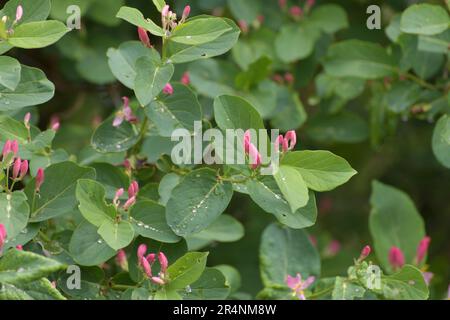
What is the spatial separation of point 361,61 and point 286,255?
51cm

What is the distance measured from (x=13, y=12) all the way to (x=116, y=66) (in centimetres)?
18

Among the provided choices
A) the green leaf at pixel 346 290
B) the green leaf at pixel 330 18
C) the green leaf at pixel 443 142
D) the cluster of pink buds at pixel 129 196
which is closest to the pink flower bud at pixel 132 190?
the cluster of pink buds at pixel 129 196

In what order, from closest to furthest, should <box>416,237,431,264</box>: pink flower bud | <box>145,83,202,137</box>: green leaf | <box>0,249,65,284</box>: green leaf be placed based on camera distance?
<box>0,249,65,284</box>: green leaf
<box>145,83,202,137</box>: green leaf
<box>416,237,431,264</box>: pink flower bud

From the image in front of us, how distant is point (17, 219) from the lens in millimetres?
1135

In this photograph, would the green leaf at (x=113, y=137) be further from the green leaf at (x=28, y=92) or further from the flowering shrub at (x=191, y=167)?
the green leaf at (x=28, y=92)

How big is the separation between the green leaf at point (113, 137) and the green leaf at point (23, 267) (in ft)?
1.03

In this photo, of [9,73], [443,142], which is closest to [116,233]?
[9,73]

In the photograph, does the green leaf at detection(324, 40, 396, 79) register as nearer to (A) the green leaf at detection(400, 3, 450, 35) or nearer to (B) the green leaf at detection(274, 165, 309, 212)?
(A) the green leaf at detection(400, 3, 450, 35)

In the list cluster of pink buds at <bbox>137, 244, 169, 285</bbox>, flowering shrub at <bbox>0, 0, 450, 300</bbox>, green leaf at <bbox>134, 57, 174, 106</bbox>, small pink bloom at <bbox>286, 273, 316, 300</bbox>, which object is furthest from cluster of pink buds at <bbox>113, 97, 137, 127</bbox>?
small pink bloom at <bbox>286, 273, 316, 300</bbox>

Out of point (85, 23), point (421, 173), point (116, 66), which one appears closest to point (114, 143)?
point (116, 66)

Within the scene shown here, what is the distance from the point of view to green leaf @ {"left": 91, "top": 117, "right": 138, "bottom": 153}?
4.49 feet

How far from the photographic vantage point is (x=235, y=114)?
1219 millimetres

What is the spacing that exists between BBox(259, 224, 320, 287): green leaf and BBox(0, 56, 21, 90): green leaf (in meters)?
0.55
